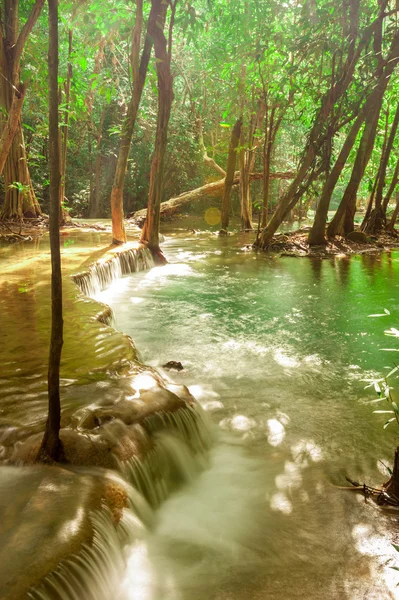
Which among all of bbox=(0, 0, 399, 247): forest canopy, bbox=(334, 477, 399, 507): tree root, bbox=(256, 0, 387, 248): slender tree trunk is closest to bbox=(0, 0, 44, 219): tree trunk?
bbox=(0, 0, 399, 247): forest canopy

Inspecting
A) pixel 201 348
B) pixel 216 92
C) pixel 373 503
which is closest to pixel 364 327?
pixel 201 348

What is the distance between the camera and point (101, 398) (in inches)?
155

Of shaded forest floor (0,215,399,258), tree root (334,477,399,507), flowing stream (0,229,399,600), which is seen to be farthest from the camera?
shaded forest floor (0,215,399,258)

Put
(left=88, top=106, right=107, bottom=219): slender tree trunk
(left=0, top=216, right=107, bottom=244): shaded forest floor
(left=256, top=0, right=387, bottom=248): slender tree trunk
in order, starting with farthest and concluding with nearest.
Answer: (left=88, top=106, right=107, bottom=219): slender tree trunk → (left=0, top=216, right=107, bottom=244): shaded forest floor → (left=256, top=0, right=387, bottom=248): slender tree trunk

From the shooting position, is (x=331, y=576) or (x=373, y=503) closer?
(x=331, y=576)

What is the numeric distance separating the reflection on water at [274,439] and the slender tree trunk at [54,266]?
2.81 ft

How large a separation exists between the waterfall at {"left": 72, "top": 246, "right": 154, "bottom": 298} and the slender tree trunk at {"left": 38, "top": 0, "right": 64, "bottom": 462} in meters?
5.54

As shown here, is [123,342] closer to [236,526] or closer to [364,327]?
[236,526]

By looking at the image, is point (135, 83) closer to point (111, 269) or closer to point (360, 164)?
point (111, 269)

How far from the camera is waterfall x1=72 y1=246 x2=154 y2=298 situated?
29.3ft

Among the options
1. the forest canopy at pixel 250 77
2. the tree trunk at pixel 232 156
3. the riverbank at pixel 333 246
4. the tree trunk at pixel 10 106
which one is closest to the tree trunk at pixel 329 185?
the forest canopy at pixel 250 77

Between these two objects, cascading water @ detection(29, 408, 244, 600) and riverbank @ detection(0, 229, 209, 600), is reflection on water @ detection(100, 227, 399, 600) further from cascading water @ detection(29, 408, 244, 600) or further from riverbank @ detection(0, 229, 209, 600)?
riverbank @ detection(0, 229, 209, 600)

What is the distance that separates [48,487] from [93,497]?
0.27 m

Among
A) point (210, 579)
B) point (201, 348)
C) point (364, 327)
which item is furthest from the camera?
point (364, 327)
